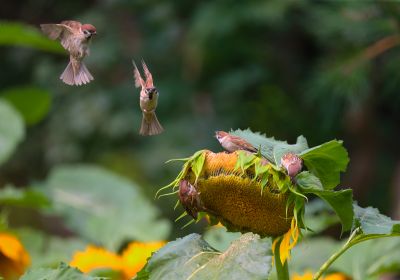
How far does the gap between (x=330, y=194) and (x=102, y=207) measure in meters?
0.86

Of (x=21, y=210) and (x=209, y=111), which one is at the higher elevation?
(x=209, y=111)

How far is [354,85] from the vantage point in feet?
4.50

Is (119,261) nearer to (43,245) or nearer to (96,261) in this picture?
(96,261)

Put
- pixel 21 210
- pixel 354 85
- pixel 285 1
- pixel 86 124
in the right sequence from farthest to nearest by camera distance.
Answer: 1. pixel 86 124
2. pixel 285 1
3. pixel 21 210
4. pixel 354 85

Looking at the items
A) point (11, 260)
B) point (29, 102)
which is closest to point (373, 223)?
point (11, 260)

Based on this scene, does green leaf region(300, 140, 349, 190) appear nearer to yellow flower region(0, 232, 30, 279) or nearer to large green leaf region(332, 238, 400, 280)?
large green leaf region(332, 238, 400, 280)

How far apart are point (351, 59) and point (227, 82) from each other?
0.81 metres

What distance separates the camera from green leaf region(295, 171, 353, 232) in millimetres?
577

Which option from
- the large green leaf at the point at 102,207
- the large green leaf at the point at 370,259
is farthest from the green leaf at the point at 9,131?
the large green leaf at the point at 370,259

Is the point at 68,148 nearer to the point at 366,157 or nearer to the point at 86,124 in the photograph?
the point at 86,124

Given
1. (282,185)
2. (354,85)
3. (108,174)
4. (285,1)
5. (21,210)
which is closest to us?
(282,185)

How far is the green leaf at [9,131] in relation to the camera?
131cm

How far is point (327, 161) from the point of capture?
24.3 inches

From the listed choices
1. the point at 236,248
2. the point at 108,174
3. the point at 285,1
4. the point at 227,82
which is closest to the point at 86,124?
the point at 227,82
